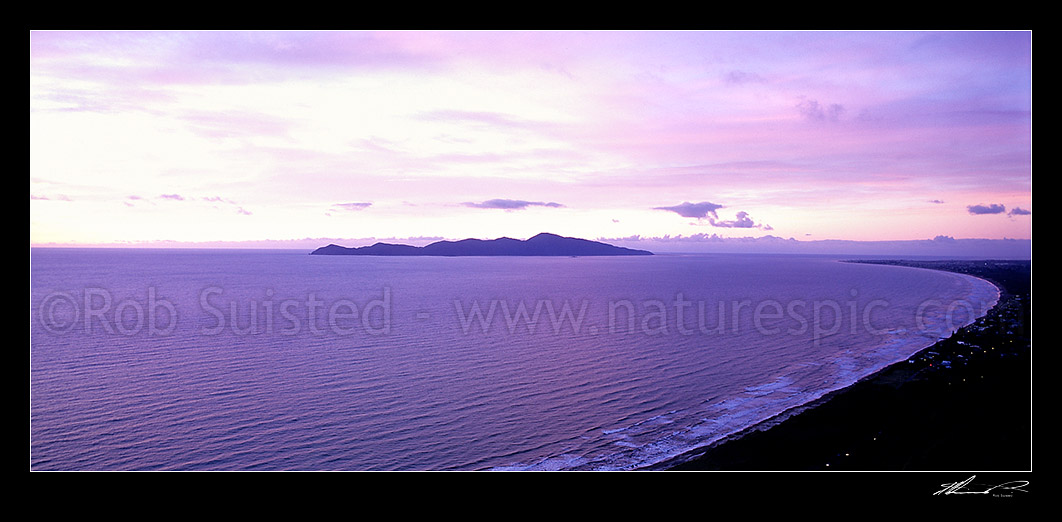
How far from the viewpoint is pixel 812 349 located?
18.5 meters

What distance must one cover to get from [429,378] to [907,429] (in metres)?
10.4

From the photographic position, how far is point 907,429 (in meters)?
9.43

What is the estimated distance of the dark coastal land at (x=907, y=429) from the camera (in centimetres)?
809

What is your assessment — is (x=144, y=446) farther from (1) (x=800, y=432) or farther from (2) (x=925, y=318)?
(2) (x=925, y=318)

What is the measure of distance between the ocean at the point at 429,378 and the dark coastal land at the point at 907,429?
831 mm

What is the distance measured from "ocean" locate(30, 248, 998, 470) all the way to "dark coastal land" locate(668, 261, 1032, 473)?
83cm

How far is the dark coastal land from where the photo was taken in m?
8.09

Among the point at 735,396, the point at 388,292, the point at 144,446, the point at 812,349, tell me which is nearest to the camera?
the point at 144,446
